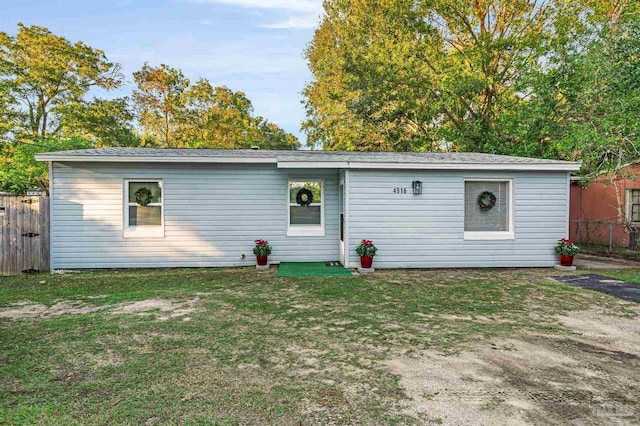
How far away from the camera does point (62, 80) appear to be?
20.2 meters

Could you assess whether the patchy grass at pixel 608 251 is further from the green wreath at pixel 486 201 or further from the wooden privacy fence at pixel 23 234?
the wooden privacy fence at pixel 23 234

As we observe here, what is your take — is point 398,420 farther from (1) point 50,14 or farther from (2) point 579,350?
(1) point 50,14

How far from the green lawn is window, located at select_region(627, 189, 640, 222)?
24.7ft

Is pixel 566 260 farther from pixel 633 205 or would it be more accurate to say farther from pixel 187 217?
pixel 187 217

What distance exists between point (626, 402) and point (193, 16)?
694 inches

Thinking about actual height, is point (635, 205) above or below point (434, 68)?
below

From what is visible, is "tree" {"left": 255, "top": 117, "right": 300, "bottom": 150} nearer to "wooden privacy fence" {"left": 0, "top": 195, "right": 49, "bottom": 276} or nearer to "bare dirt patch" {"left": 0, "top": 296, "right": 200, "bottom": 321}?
"wooden privacy fence" {"left": 0, "top": 195, "right": 49, "bottom": 276}

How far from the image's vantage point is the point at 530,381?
9.89 feet

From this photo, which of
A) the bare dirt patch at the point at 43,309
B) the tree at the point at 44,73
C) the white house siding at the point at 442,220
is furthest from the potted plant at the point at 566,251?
the tree at the point at 44,73

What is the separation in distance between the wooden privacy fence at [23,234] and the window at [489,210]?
9575 millimetres

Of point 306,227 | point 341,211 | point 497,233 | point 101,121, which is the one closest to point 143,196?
point 306,227

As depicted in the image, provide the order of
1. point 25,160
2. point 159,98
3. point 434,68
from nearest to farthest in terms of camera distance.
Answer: point 434,68, point 25,160, point 159,98

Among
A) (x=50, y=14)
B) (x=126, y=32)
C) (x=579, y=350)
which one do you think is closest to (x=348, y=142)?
(x=126, y=32)

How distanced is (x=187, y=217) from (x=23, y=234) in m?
3.39
